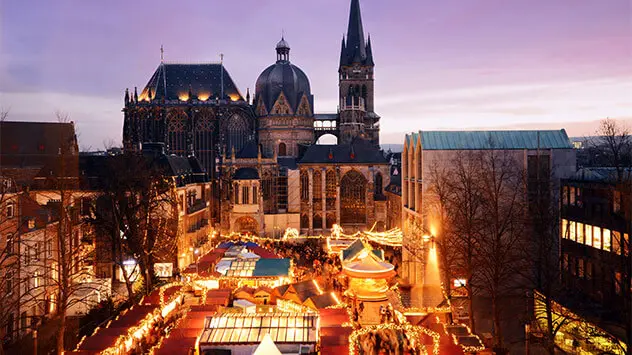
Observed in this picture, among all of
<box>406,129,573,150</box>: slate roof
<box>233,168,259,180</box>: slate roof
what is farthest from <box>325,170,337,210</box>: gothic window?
<box>406,129,573,150</box>: slate roof

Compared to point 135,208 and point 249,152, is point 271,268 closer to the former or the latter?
point 135,208

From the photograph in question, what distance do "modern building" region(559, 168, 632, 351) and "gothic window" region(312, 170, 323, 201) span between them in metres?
36.3

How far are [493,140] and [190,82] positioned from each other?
4648 centimetres

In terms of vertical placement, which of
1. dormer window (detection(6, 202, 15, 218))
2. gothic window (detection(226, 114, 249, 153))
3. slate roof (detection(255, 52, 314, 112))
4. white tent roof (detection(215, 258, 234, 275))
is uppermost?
slate roof (detection(255, 52, 314, 112))

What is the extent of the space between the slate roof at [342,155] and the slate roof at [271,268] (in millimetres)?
34674

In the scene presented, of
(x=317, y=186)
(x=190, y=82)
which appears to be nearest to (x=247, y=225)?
(x=317, y=186)

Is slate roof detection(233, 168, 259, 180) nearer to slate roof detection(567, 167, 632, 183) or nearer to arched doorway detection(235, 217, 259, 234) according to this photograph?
arched doorway detection(235, 217, 259, 234)

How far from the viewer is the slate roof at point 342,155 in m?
63.3

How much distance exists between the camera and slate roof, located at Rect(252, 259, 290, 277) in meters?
27.6

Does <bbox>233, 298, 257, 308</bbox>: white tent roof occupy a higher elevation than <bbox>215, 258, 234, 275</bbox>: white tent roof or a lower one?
lower

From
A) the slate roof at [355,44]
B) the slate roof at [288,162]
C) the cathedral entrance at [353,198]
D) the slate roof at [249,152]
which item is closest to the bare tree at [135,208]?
the slate roof at [249,152]

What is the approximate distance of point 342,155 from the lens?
63.6m

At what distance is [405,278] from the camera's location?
38.9 m

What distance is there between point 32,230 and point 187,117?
44.1 m
